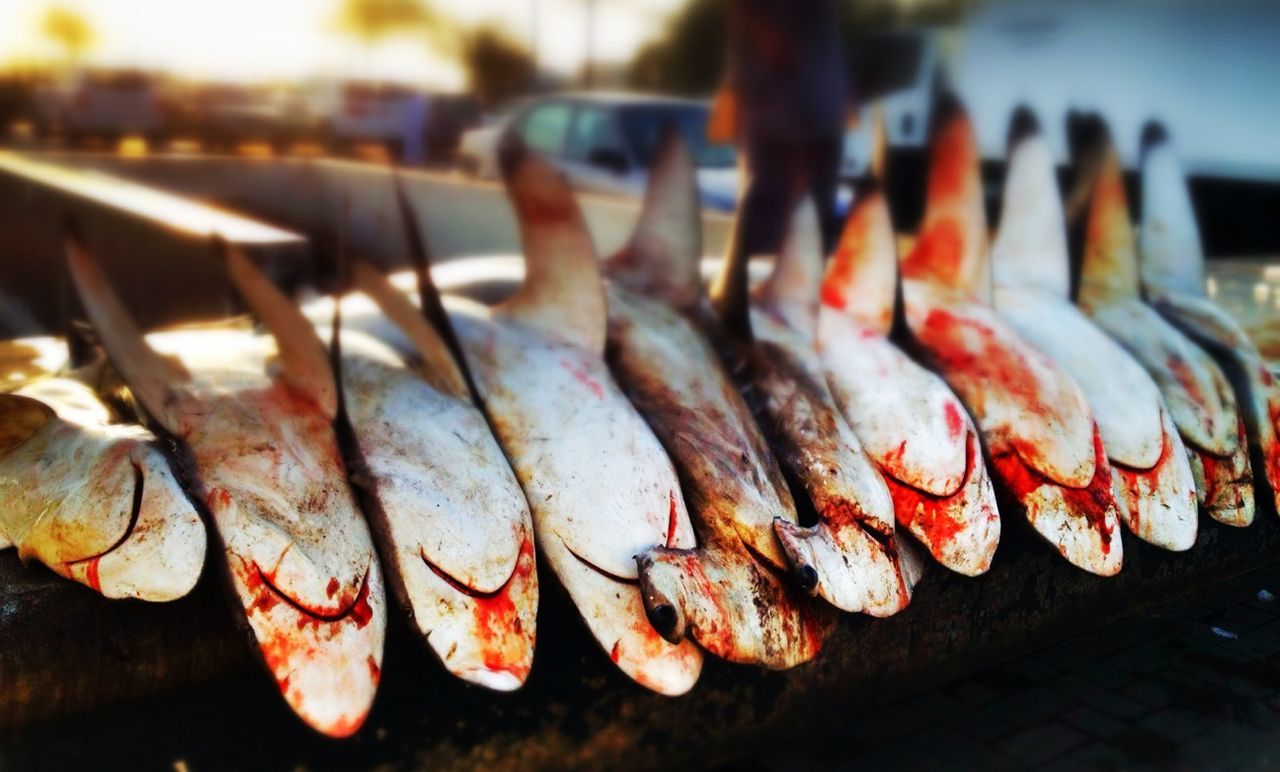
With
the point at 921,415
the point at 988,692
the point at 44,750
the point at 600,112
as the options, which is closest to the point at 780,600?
the point at 921,415

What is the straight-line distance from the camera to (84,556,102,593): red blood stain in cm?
198

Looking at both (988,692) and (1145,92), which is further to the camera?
(1145,92)

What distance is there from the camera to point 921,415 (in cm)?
298

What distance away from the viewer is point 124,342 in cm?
228

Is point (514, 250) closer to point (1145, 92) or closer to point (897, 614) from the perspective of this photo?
point (897, 614)

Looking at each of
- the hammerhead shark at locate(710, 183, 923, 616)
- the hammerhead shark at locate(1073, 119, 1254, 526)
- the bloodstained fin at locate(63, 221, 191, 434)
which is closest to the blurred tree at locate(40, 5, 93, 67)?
the bloodstained fin at locate(63, 221, 191, 434)

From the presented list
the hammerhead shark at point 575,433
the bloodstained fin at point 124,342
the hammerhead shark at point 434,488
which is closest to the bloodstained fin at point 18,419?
the bloodstained fin at point 124,342

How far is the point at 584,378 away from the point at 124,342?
993 mm

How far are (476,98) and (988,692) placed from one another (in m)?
2.12

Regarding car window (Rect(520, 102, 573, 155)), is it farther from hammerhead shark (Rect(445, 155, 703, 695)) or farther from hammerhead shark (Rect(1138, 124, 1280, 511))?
hammerhead shark (Rect(1138, 124, 1280, 511))

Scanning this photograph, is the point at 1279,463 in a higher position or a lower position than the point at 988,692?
higher

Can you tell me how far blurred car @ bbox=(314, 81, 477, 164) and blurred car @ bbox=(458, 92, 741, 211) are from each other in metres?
0.05

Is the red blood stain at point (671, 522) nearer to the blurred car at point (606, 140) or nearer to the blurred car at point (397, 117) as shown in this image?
the blurred car at point (606, 140)

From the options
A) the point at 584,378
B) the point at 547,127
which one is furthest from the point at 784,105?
the point at 584,378
